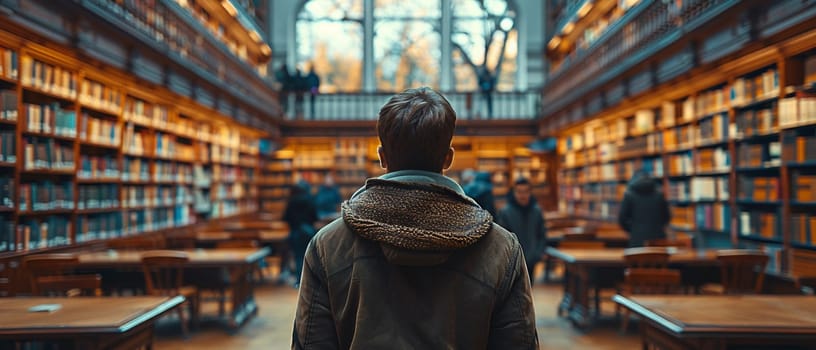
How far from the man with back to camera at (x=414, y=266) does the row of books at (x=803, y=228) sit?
195 inches

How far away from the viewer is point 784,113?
5.39 m

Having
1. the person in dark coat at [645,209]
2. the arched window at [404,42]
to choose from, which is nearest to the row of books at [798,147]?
the person in dark coat at [645,209]

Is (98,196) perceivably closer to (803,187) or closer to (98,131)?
(98,131)

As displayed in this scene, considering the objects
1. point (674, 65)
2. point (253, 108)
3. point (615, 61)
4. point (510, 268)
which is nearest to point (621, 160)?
point (615, 61)

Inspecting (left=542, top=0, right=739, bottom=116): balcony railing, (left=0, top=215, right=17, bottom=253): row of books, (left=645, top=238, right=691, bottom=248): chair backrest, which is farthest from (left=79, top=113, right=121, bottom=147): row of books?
(left=542, top=0, right=739, bottom=116): balcony railing

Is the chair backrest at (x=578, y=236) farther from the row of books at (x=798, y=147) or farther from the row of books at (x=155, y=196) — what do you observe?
the row of books at (x=155, y=196)

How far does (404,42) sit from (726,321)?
50.3 ft

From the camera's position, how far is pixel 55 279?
395 cm

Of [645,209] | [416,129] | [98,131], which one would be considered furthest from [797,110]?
[98,131]

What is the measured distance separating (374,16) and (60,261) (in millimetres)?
13923

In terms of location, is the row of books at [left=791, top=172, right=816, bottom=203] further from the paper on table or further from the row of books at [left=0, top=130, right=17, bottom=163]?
the row of books at [left=0, top=130, right=17, bottom=163]

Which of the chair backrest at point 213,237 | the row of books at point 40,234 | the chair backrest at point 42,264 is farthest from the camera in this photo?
the chair backrest at point 213,237

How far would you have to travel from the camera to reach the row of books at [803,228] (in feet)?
17.0

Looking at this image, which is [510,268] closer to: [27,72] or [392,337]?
[392,337]
